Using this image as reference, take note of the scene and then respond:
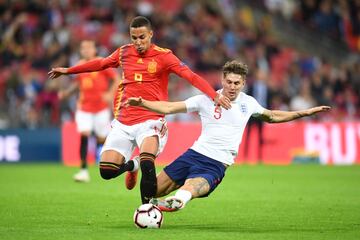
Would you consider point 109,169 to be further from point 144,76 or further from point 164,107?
point 164,107

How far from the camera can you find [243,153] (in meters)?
22.4

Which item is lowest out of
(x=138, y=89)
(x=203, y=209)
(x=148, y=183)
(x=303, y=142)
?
(x=303, y=142)

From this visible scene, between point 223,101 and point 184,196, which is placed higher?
point 223,101

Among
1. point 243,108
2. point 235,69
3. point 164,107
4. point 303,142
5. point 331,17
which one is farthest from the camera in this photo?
point 331,17

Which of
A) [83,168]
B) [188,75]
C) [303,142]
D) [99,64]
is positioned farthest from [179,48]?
[188,75]

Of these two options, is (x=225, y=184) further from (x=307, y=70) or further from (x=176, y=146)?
Result: (x=307, y=70)

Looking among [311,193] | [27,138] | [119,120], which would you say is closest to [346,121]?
[27,138]

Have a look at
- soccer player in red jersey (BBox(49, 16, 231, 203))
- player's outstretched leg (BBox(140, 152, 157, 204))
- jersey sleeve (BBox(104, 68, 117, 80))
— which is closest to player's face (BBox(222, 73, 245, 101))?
soccer player in red jersey (BBox(49, 16, 231, 203))

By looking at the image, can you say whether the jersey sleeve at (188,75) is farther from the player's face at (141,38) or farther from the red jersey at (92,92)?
the red jersey at (92,92)

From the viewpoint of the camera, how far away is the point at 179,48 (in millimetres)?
25578

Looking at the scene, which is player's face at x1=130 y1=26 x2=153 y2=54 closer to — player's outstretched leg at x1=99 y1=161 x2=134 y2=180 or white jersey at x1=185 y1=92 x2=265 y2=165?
white jersey at x1=185 y1=92 x2=265 y2=165

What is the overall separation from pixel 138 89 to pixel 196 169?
4.39 feet

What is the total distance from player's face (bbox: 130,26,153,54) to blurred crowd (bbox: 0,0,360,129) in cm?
1174

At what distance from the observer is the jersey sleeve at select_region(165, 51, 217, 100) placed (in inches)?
377
